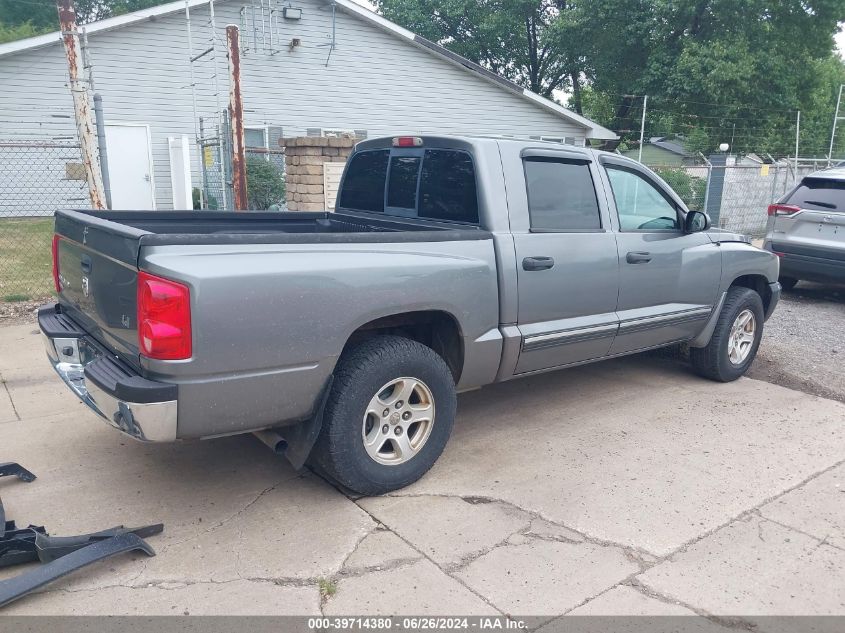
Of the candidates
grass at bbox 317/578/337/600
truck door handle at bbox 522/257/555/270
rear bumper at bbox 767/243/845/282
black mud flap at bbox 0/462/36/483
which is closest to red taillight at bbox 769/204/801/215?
rear bumper at bbox 767/243/845/282

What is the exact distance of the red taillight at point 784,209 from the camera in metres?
8.95

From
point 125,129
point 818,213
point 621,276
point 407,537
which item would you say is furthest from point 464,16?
point 407,537

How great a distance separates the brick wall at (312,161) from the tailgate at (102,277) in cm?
469

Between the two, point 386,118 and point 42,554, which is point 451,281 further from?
point 386,118

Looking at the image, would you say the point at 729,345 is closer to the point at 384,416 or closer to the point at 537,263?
the point at 537,263

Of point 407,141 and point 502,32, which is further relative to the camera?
point 502,32

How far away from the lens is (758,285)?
20.1 ft

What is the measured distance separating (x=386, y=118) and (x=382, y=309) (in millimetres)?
15473

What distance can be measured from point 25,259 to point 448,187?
7.92 meters

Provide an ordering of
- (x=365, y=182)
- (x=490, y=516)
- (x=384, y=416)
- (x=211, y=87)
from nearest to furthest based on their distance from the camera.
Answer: (x=490, y=516)
(x=384, y=416)
(x=365, y=182)
(x=211, y=87)

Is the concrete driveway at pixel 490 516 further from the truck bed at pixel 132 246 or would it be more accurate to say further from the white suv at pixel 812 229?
the white suv at pixel 812 229

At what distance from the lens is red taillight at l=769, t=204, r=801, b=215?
29.3ft

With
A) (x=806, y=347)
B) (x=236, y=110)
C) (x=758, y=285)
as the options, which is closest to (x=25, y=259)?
(x=236, y=110)

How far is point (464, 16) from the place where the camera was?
29.2 meters
